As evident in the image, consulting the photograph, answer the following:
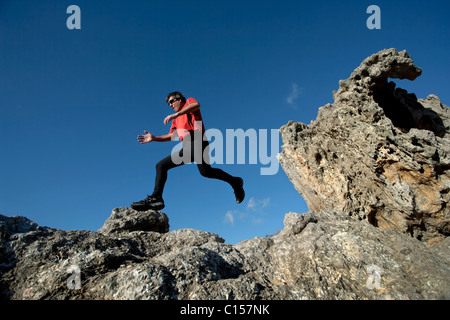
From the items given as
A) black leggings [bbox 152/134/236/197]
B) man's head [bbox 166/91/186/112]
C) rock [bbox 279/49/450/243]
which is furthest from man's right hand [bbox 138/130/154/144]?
rock [bbox 279/49/450/243]

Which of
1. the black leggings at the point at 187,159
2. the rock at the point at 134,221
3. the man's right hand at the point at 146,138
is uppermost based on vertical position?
the man's right hand at the point at 146,138

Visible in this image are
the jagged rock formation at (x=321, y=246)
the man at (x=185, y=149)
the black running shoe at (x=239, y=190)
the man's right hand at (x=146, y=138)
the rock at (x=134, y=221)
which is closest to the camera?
the jagged rock formation at (x=321, y=246)

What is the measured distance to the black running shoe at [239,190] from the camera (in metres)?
8.01

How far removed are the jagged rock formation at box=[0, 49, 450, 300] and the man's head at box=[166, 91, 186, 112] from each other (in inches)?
134

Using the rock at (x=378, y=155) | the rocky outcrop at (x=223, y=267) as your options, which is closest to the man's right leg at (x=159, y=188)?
the rocky outcrop at (x=223, y=267)

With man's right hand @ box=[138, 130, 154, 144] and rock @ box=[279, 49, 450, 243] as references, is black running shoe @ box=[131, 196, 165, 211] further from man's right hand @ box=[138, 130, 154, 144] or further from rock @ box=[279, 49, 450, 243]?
rock @ box=[279, 49, 450, 243]

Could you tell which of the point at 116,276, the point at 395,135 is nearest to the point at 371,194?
the point at 395,135

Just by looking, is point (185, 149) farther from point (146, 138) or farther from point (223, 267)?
point (223, 267)

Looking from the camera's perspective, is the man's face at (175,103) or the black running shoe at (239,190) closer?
the man's face at (175,103)

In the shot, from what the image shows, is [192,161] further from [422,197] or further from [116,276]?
[422,197]

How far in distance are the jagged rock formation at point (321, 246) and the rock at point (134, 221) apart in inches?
1.2

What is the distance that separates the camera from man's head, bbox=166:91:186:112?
7271 millimetres

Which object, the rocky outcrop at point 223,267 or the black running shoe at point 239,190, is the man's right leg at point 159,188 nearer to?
the rocky outcrop at point 223,267

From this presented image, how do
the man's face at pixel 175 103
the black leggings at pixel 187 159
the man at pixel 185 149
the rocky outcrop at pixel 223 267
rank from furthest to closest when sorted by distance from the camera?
the man's face at pixel 175 103 < the black leggings at pixel 187 159 < the man at pixel 185 149 < the rocky outcrop at pixel 223 267
